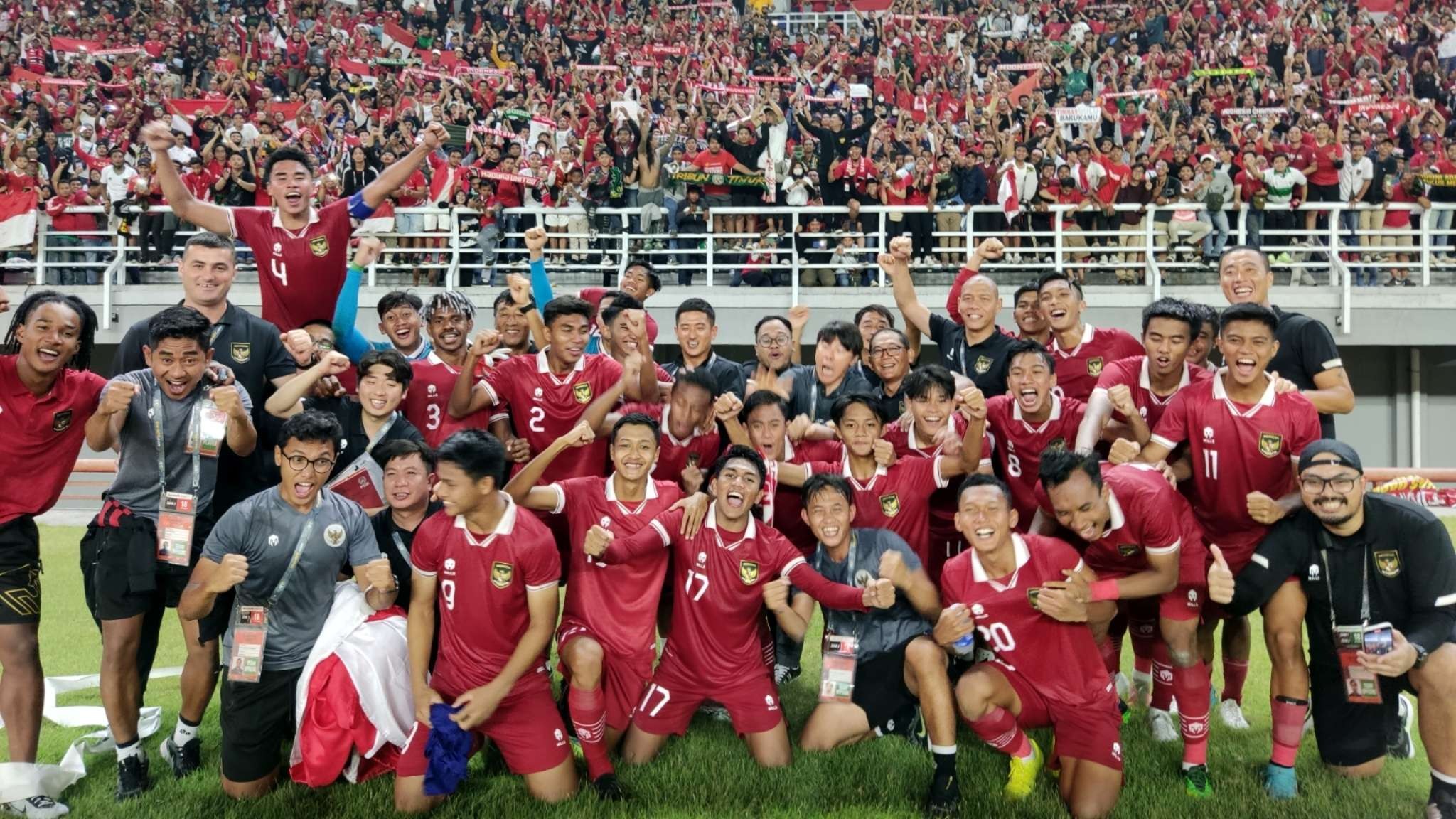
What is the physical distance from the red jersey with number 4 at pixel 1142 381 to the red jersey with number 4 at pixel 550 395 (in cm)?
286

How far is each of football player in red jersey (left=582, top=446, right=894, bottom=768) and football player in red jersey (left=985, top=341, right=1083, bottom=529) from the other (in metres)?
→ 1.41

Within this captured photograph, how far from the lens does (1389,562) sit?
473 centimetres

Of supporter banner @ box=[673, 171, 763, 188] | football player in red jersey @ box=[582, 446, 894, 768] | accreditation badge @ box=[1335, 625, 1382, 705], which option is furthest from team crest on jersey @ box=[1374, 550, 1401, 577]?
supporter banner @ box=[673, 171, 763, 188]

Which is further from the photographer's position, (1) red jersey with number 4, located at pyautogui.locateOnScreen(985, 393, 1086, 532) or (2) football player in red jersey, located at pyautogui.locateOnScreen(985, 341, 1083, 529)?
(1) red jersey with number 4, located at pyautogui.locateOnScreen(985, 393, 1086, 532)

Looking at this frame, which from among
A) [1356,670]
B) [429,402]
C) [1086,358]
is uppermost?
[1086,358]

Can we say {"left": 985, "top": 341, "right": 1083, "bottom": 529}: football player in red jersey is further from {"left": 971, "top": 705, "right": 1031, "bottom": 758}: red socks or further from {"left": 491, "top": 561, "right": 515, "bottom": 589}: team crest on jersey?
{"left": 491, "top": 561, "right": 515, "bottom": 589}: team crest on jersey

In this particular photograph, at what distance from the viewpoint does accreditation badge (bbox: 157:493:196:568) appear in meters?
4.59

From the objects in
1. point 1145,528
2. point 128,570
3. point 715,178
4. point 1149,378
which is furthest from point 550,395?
point 715,178

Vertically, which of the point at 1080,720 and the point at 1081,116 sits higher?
the point at 1081,116

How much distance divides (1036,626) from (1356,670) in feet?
4.39

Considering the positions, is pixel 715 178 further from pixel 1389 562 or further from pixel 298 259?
pixel 1389 562

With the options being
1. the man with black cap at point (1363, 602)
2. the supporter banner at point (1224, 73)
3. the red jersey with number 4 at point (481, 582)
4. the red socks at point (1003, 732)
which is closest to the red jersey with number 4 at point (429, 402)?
the red jersey with number 4 at point (481, 582)

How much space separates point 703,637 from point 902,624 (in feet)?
3.49

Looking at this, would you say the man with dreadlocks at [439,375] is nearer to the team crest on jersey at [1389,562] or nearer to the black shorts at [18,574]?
the black shorts at [18,574]
